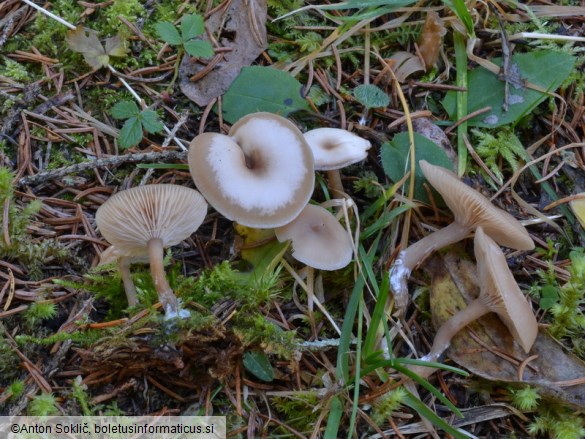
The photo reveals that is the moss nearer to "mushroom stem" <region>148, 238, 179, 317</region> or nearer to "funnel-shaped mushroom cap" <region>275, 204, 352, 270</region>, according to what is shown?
"mushroom stem" <region>148, 238, 179, 317</region>

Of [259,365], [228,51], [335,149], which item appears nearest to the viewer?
[259,365]

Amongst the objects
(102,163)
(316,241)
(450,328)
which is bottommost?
(450,328)

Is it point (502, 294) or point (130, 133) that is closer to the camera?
point (502, 294)

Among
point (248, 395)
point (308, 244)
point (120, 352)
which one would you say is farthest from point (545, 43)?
point (120, 352)

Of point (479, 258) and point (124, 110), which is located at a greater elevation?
point (124, 110)

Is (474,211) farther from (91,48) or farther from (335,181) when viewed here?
(91,48)

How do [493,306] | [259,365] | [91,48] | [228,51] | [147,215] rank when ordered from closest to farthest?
[147,215], [259,365], [493,306], [91,48], [228,51]

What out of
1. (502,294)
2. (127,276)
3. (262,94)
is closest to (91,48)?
(262,94)
